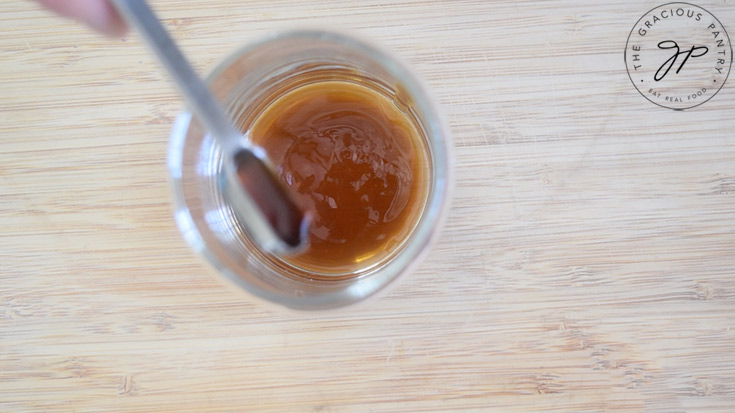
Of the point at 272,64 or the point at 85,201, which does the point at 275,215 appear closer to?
the point at 272,64

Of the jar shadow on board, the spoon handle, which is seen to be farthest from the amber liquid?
the spoon handle

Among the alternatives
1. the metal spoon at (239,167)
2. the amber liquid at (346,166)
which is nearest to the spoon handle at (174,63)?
the metal spoon at (239,167)

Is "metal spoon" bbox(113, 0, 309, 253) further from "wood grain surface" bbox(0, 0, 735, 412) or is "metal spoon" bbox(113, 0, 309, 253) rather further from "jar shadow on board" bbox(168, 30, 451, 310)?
"wood grain surface" bbox(0, 0, 735, 412)

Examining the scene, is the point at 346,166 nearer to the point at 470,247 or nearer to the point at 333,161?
the point at 333,161

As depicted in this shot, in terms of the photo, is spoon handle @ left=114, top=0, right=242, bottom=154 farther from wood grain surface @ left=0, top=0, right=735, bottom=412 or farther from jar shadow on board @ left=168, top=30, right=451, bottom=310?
wood grain surface @ left=0, top=0, right=735, bottom=412

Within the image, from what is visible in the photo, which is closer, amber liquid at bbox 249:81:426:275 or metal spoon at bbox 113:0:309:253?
metal spoon at bbox 113:0:309:253

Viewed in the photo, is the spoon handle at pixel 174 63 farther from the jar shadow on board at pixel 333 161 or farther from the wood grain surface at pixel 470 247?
the wood grain surface at pixel 470 247
